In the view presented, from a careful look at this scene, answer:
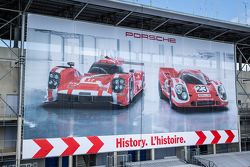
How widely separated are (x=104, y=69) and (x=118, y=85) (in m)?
1.22

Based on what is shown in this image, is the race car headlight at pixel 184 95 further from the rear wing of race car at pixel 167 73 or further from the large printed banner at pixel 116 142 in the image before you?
the large printed banner at pixel 116 142

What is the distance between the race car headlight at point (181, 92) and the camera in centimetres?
1912

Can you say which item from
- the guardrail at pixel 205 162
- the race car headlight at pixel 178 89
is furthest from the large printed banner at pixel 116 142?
the race car headlight at pixel 178 89

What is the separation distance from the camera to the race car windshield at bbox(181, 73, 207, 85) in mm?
19506

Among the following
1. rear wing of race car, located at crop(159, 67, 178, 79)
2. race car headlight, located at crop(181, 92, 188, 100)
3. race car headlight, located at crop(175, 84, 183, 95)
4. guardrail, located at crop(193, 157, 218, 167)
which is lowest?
guardrail, located at crop(193, 157, 218, 167)

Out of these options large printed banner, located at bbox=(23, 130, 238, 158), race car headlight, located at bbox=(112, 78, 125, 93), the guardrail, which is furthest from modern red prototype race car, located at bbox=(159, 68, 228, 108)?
the guardrail

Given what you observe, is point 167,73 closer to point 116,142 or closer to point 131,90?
point 131,90

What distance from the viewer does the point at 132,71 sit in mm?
17797

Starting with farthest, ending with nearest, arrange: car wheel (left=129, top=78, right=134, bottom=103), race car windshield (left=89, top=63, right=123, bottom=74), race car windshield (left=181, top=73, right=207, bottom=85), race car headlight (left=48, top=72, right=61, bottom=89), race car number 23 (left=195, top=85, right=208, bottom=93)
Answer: race car number 23 (left=195, top=85, right=208, bottom=93) < race car windshield (left=181, top=73, right=207, bottom=85) < car wheel (left=129, top=78, right=134, bottom=103) < race car windshield (left=89, top=63, right=123, bottom=74) < race car headlight (left=48, top=72, right=61, bottom=89)

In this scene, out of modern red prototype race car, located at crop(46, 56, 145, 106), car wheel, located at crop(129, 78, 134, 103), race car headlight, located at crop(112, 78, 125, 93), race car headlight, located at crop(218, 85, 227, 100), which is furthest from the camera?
race car headlight, located at crop(218, 85, 227, 100)

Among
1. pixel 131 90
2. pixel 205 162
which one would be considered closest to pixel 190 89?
pixel 131 90

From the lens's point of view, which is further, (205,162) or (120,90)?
(205,162)

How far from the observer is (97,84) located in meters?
16.6

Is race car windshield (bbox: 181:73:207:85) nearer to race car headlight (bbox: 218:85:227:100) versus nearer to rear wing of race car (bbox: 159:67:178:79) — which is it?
rear wing of race car (bbox: 159:67:178:79)
